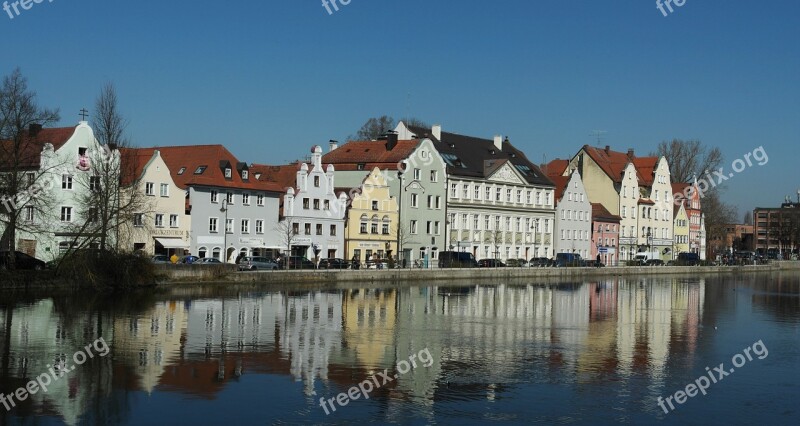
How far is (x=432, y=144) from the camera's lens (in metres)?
93.1

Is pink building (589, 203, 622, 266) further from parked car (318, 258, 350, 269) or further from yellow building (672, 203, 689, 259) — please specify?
parked car (318, 258, 350, 269)

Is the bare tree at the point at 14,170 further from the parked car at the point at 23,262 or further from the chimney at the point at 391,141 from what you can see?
the chimney at the point at 391,141

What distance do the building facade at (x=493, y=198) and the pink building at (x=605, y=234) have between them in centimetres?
1055

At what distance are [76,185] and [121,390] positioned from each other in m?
47.4

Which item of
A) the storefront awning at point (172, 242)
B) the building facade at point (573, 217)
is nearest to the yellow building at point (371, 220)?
the storefront awning at point (172, 242)

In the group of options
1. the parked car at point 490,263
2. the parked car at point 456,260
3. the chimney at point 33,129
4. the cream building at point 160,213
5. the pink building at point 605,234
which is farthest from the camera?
the pink building at point 605,234

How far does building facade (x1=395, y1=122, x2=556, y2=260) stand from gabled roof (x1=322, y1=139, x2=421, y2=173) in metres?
4.88

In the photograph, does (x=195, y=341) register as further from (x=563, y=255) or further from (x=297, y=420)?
(x=563, y=255)

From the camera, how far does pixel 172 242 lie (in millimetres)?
72438

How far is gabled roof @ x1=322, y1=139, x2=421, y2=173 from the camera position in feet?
298

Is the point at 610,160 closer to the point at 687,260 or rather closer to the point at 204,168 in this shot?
the point at 687,260

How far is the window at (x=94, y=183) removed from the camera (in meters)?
57.3

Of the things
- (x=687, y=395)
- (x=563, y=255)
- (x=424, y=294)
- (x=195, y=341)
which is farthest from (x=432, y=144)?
(x=687, y=395)

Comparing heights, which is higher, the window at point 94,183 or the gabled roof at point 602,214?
the gabled roof at point 602,214
